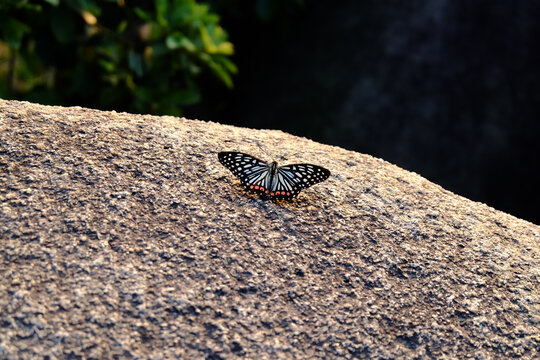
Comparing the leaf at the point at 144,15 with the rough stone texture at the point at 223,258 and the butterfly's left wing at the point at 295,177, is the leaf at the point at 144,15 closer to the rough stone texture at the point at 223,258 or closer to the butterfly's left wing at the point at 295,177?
the rough stone texture at the point at 223,258

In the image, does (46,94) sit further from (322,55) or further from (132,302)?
(132,302)

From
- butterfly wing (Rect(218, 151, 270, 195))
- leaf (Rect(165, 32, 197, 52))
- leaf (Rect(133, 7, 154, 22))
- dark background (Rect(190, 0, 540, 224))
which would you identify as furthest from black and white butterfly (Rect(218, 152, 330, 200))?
dark background (Rect(190, 0, 540, 224))

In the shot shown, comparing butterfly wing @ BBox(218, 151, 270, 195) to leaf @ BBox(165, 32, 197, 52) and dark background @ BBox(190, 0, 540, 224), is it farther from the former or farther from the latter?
dark background @ BBox(190, 0, 540, 224)

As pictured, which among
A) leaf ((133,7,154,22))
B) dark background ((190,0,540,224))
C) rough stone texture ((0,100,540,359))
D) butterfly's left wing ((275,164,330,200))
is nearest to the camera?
rough stone texture ((0,100,540,359))

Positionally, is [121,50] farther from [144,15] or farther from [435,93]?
[435,93]

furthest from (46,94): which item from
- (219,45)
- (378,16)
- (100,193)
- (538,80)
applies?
(538,80)

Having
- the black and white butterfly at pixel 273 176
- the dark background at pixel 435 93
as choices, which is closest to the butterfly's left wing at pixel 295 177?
the black and white butterfly at pixel 273 176
